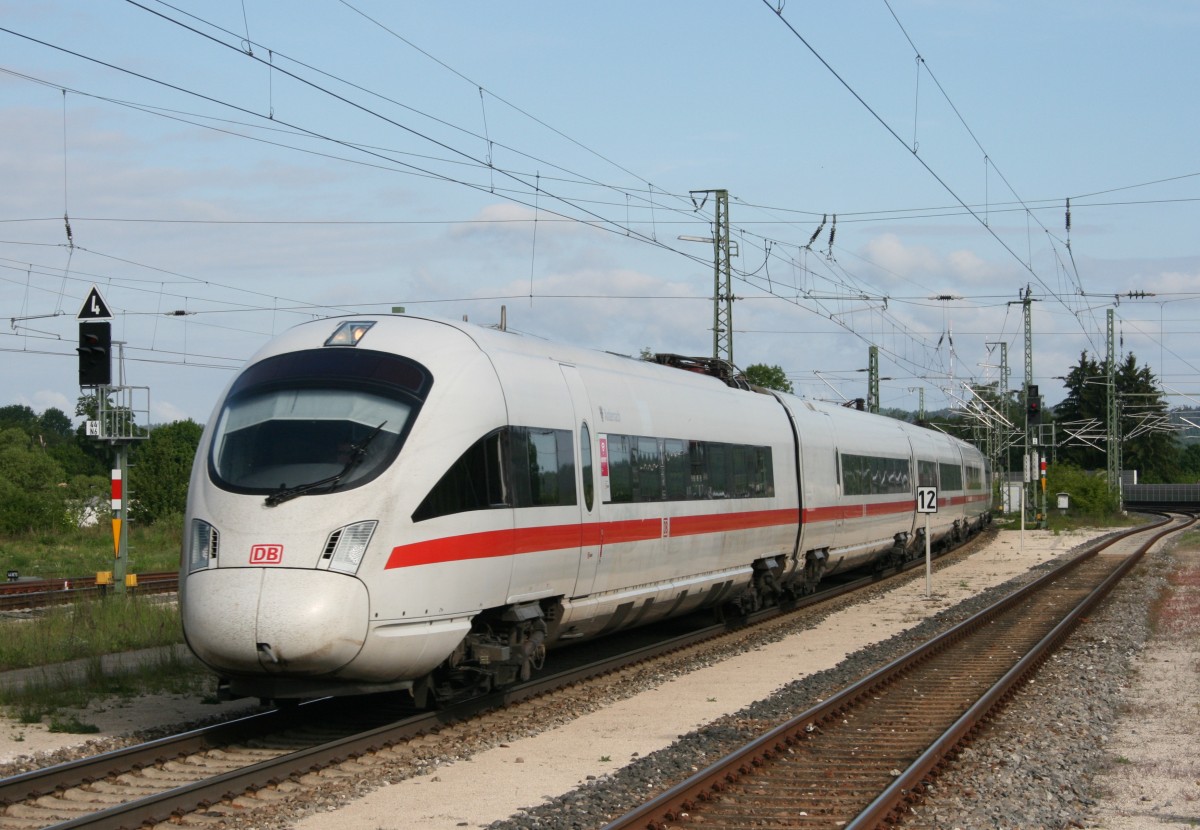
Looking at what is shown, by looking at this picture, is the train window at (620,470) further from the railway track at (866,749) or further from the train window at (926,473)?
the train window at (926,473)

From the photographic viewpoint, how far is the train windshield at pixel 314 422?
1019 centimetres

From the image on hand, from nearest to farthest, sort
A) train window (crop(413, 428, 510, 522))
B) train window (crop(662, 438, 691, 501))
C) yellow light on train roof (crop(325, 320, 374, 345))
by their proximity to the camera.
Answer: train window (crop(413, 428, 510, 522)) < yellow light on train roof (crop(325, 320, 374, 345)) < train window (crop(662, 438, 691, 501))

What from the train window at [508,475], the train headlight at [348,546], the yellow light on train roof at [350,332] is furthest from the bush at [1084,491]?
the train headlight at [348,546]

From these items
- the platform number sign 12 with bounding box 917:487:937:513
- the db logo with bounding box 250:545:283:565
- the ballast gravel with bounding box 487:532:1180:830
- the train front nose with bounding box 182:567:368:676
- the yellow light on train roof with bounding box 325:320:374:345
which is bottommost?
the ballast gravel with bounding box 487:532:1180:830

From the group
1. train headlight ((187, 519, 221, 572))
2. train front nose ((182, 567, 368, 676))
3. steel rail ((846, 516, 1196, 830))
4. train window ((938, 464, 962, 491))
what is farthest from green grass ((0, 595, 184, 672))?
A: train window ((938, 464, 962, 491))

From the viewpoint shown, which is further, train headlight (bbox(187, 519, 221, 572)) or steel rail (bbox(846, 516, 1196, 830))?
train headlight (bbox(187, 519, 221, 572))

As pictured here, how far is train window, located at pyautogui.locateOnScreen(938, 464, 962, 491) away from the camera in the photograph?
38156 millimetres

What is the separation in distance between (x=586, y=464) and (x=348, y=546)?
3.98 meters

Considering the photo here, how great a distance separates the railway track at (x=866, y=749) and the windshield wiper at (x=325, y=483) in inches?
136

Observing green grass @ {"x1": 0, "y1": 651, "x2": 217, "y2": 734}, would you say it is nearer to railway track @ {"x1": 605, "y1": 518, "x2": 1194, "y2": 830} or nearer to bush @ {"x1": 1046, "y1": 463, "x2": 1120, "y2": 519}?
railway track @ {"x1": 605, "y1": 518, "x2": 1194, "y2": 830}

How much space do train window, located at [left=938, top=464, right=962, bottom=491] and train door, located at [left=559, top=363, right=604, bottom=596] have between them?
2596 cm

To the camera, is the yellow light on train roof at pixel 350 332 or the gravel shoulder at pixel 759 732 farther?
the yellow light on train roof at pixel 350 332

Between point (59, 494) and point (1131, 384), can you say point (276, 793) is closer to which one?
point (59, 494)

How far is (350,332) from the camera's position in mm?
11461
